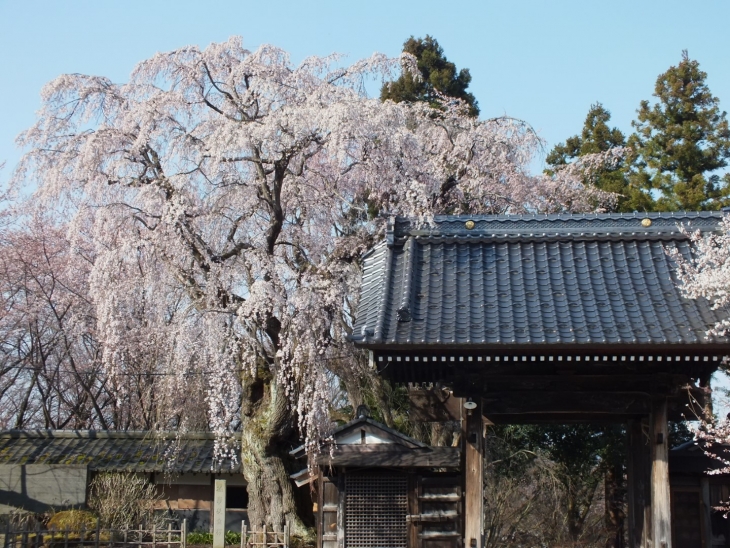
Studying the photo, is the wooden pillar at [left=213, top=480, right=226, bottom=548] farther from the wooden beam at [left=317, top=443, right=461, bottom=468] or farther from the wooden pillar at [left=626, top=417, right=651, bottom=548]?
the wooden pillar at [left=626, top=417, right=651, bottom=548]

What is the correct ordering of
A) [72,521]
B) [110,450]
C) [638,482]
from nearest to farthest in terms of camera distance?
[638,482]
[72,521]
[110,450]

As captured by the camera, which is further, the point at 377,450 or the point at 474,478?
the point at 377,450

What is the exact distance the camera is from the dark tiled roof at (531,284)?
8.47 m

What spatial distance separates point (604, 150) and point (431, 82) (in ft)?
16.0

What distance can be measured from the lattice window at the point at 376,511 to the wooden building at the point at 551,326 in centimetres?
120

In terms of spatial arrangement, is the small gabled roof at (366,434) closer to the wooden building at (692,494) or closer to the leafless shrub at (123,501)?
the wooden building at (692,494)

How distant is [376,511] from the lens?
10.3 metres

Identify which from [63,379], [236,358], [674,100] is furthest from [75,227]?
[674,100]

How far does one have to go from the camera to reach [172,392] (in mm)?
13031

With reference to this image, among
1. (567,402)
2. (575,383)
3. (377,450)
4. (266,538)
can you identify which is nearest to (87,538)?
(266,538)

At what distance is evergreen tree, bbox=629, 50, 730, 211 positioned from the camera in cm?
1786

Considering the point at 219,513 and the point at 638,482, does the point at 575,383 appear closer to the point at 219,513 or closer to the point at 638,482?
the point at 638,482

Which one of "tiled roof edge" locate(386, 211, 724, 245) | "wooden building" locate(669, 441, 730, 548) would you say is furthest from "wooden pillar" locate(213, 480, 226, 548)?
"wooden building" locate(669, 441, 730, 548)

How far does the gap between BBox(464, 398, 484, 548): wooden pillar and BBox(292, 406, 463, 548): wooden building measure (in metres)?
0.86
